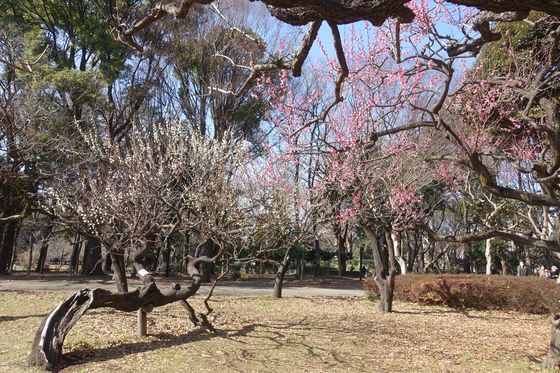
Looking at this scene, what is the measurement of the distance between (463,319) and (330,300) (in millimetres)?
4479

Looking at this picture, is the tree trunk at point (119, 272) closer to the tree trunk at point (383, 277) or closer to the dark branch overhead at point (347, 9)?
the tree trunk at point (383, 277)

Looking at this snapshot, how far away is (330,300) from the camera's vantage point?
48.7 ft

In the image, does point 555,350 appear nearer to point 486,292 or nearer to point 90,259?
point 486,292

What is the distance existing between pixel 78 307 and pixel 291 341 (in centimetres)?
336

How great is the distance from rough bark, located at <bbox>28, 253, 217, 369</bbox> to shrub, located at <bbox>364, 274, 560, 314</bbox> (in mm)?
7981

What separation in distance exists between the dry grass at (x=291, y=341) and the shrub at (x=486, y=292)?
823mm

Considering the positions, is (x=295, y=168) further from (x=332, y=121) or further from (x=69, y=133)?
(x=69, y=133)

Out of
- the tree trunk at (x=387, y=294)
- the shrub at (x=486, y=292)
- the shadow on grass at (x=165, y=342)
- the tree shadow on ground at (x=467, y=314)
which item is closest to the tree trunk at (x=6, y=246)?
the shadow on grass at (x=165, y=342)

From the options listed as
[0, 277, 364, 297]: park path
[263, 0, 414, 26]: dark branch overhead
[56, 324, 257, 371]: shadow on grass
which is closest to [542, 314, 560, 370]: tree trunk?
[56, 324, 257, 371]: shadow on grass

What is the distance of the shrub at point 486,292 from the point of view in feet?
41.4

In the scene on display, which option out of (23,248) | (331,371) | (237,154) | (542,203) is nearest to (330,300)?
(237,154)

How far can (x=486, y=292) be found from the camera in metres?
13.3

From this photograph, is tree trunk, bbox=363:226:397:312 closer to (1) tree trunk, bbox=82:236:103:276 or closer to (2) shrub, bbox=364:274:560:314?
(2) shrub, bbox=364:274:560:314

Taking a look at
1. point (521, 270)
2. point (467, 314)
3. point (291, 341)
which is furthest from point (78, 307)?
point (521, 270)
